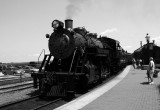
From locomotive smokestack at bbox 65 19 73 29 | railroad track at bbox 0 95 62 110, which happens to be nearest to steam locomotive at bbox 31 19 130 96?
locomotive smokestack at bbox 65 19 73 29

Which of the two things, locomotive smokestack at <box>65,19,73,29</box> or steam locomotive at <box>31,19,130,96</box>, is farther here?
locomotive smokestack at <box>65,19,73,29</box>

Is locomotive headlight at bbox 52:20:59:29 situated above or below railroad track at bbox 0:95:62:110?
above

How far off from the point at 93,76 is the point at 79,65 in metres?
1.03

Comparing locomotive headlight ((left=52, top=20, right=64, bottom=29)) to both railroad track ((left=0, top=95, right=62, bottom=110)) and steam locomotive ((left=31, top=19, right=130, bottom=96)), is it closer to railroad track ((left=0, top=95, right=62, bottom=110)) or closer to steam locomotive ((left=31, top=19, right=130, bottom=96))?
steam locomotive ((left=31, top=19, right=130, bottom=96))

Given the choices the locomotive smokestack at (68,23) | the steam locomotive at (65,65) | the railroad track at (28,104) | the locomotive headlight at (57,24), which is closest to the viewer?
the railroad track at (28,104)

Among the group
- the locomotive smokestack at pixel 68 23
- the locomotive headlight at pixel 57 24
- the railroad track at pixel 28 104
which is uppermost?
the locomotive smokestack at pixel 68 23

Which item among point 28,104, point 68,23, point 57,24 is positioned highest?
point 68,23

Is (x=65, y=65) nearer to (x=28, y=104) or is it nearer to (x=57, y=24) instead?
(x=57, y=24)

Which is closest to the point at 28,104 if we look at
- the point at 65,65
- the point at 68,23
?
the point at 65,65

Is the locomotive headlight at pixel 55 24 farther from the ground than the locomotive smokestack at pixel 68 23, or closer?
closer

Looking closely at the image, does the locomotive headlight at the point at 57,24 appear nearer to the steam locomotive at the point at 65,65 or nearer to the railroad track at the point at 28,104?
the steam locomotive at the point at 65,65

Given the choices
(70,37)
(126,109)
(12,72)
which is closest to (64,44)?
(70,37)

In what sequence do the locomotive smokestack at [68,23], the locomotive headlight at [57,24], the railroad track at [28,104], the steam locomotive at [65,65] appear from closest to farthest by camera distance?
the railroad track at [28,104] → the steam locomotive at [65,65] → the locomotive headlight at [57,24] → the locomotive smokestack at [68,23]

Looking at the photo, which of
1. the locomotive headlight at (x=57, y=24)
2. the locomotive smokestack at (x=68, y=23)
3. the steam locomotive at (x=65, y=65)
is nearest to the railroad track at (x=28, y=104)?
the steam locomotive at (x=65, y=65)
